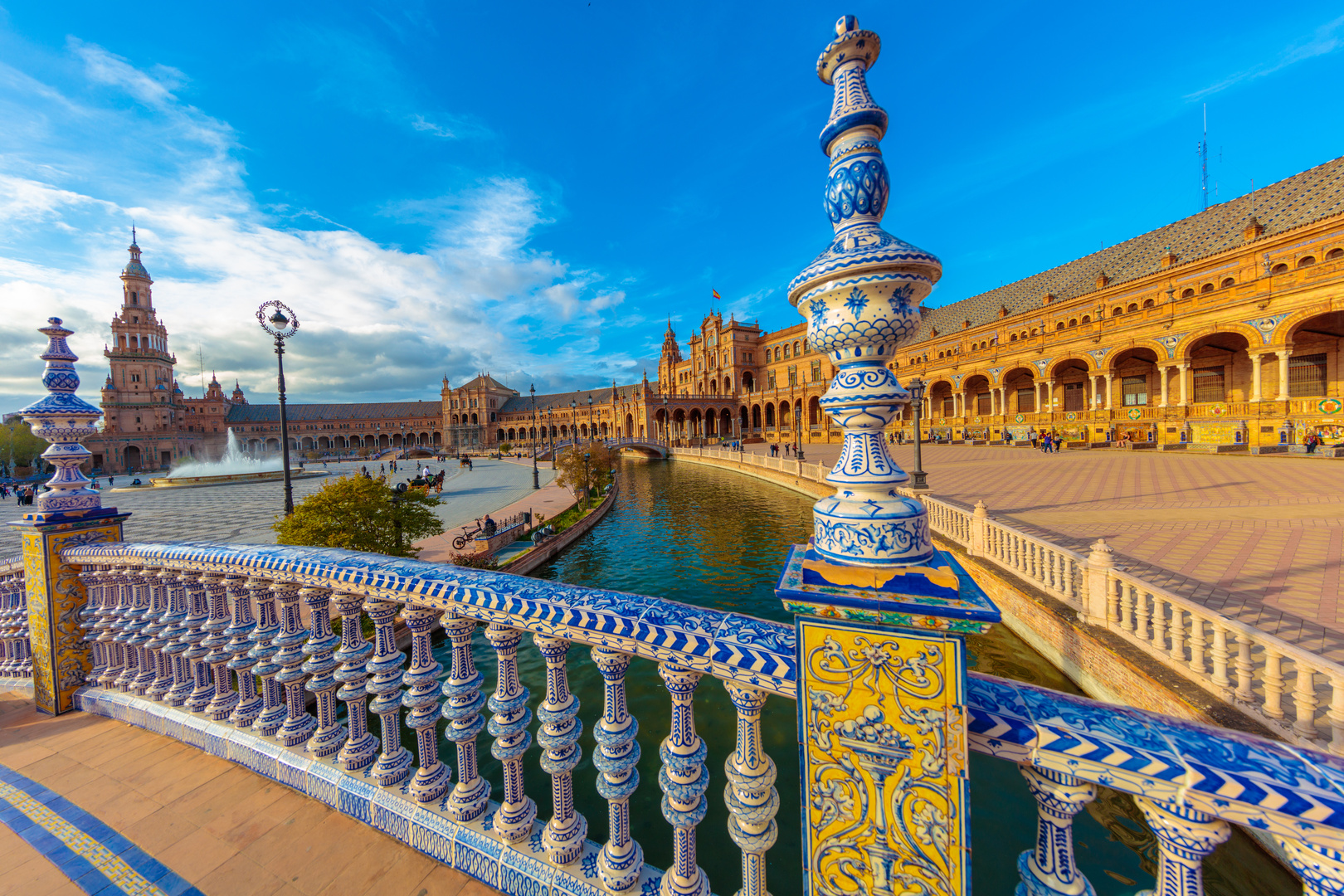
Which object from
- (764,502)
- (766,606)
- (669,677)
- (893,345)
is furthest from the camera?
(764,502)

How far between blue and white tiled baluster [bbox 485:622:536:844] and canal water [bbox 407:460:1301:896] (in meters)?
2.15

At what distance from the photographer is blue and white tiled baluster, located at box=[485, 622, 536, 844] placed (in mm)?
1872

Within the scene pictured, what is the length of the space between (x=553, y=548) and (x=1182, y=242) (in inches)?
1587

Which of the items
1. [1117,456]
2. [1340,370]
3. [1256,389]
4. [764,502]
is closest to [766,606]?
[764,502]

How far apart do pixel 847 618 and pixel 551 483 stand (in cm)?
2865

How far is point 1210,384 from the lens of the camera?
2459cm

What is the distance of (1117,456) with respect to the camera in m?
19.6

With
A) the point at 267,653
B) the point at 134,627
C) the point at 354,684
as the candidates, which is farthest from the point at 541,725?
the point at 134,627

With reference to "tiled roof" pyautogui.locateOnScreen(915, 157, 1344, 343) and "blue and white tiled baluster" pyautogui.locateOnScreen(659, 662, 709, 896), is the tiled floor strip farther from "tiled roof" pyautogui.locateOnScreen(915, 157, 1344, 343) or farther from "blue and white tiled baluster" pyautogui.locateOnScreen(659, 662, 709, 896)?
"tiled roof" pyautogui.locateOnScreen(915, 157, 1344, 343)

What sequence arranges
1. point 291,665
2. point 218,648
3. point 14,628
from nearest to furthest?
point 291,665 < point 218,648 < point 14,628

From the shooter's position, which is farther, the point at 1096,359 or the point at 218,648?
the point at 1096,359

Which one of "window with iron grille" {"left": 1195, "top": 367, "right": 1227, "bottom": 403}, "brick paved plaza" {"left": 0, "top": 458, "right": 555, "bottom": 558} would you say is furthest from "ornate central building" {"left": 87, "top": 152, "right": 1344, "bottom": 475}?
"brick paved plaza" {"left": 0, "top": 458, "right": 555, "bottom": 558}

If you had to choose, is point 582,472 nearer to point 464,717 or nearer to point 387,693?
point 387,693

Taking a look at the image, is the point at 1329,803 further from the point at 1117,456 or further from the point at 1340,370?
the point at 1340,370
